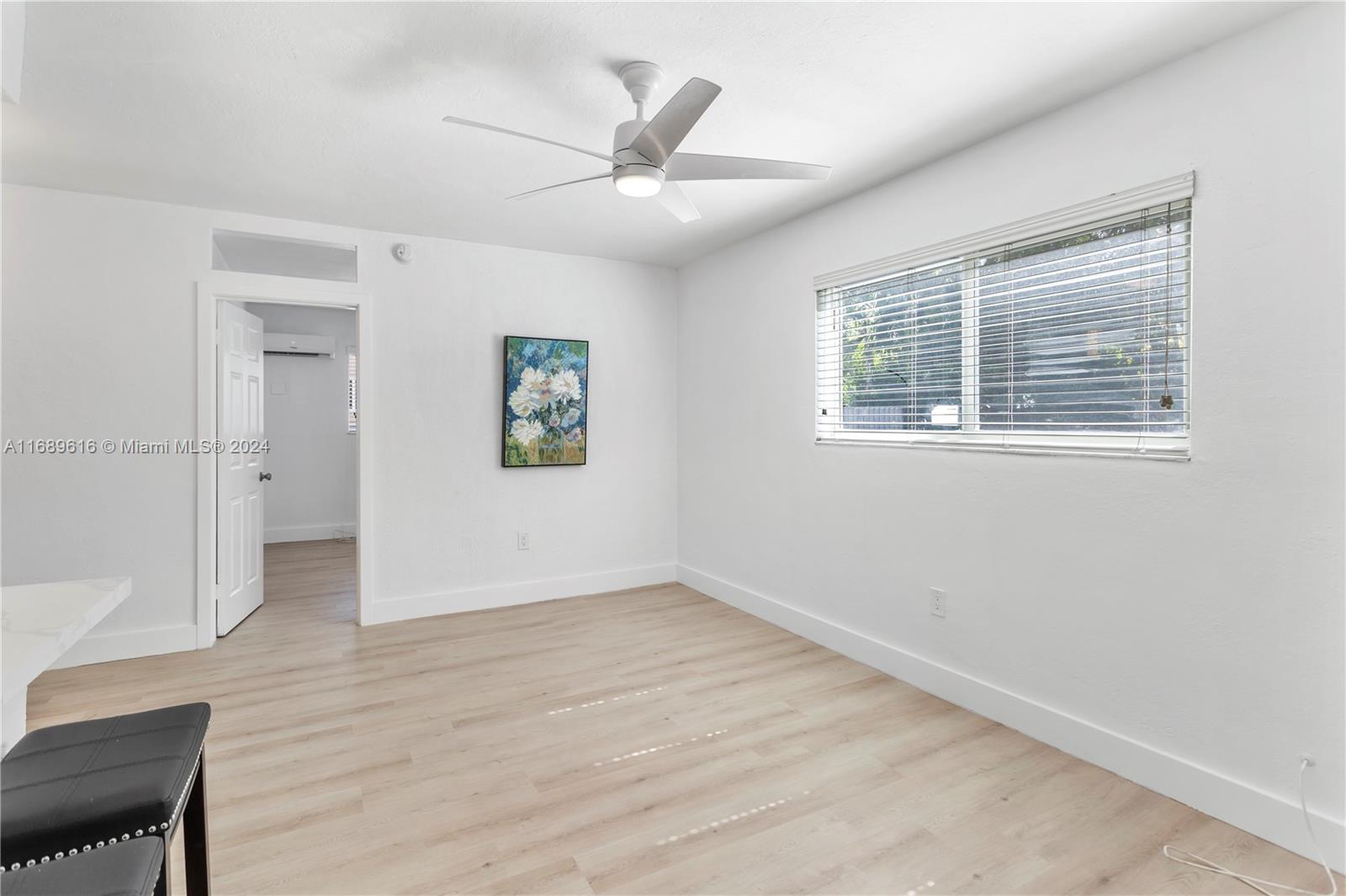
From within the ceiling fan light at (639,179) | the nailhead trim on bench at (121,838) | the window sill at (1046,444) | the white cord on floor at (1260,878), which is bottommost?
the white cord on floor at (1260,878)

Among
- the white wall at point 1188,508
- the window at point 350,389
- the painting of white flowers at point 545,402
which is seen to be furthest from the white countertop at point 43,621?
the window at point 350,389

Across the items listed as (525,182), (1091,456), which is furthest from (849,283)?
(525,182)

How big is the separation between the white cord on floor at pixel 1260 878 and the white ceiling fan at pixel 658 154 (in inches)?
96.6

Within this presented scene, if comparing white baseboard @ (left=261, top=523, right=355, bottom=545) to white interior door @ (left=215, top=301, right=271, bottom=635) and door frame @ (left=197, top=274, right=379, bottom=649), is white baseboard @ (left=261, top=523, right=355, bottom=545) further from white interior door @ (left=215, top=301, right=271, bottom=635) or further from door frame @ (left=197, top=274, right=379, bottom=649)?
door frame @ (left=197, top=274, right=379, bottom=649)

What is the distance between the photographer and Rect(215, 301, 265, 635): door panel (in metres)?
3.80

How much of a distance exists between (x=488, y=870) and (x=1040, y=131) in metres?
3.23

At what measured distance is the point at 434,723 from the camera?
9.00ft

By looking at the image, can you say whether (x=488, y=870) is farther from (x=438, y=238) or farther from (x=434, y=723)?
(x=438, y=238)

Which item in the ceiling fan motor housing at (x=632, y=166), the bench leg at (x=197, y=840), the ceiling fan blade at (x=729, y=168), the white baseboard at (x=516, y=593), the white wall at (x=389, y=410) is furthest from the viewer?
the white baseboard at (x=516, y=593)

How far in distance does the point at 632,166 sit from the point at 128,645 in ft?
12.1

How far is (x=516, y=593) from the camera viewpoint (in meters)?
4.53

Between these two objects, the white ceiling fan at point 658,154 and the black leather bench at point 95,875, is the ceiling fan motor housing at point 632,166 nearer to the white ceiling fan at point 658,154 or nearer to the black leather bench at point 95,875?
the white ceiling fan at point 658,154

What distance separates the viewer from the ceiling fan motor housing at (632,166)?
2207mm

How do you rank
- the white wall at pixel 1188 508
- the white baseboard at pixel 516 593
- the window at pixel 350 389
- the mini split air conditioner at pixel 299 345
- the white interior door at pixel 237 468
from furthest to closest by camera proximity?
the window at pixel 350 389 < the mini split air conditioner at pixel 299 345 < the white baseboard at pixel 516 593 < the white interior door at pixel 237 468 < the white wall at pixel 1188 508
